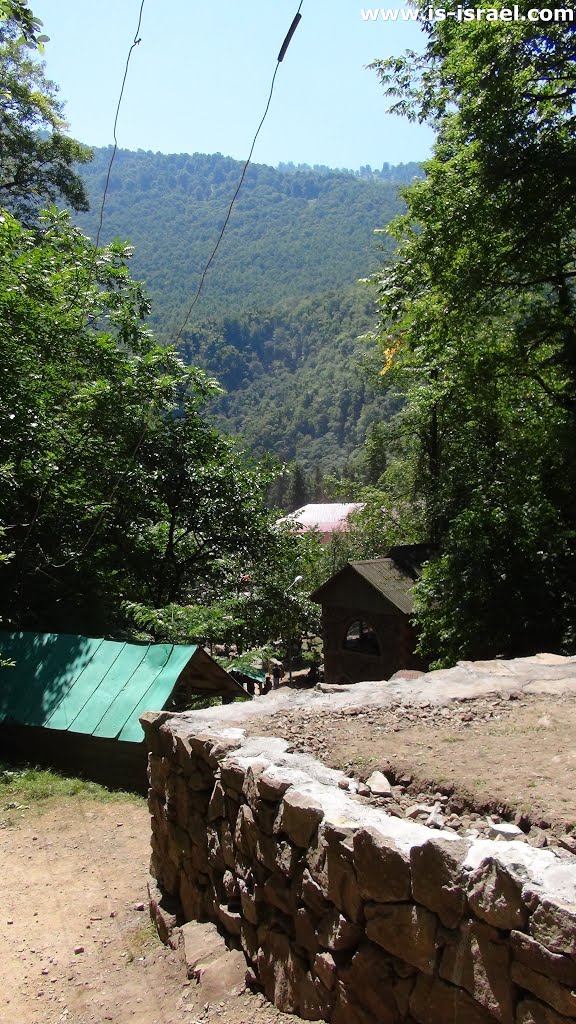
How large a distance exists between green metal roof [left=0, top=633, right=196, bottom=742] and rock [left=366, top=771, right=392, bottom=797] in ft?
15.7

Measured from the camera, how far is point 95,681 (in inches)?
361

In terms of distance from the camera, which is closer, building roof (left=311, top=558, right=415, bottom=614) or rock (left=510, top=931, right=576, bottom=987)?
rock (left=510, top=931, right=576, bottom=987)

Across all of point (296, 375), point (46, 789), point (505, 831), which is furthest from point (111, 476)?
point (296, 375)

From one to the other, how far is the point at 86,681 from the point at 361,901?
22.6 feet

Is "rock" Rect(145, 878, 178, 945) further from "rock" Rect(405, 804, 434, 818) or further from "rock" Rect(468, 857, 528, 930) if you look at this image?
"rock" Rect(468, 857, 528, 930)

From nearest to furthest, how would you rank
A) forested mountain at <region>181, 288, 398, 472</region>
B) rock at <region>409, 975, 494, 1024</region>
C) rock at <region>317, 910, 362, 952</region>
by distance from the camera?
rock at <region>409, 975, 494, 1024</region> → rock at <region>317, 910, 362, 952</region> → forested mountain at <region>181, 288, 398, 472</region>

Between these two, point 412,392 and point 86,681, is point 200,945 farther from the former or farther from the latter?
point 412,392

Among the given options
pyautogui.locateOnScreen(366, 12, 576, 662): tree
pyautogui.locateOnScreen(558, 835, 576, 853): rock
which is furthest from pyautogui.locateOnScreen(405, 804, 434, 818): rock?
pyautogui.locateOnScreen(366, 12, 576, 662): tree

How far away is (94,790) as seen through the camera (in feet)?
28.1

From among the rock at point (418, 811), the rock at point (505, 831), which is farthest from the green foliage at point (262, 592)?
the rock at point (505, 831)

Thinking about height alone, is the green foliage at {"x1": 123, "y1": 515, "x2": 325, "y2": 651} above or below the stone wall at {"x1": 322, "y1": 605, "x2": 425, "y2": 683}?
above

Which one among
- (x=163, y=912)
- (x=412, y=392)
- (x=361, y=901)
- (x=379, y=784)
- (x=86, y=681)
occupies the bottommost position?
(x=163, y=912)

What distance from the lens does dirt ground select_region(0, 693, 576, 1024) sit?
3.39 metres

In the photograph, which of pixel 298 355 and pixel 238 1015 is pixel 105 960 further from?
pixel 298 355
